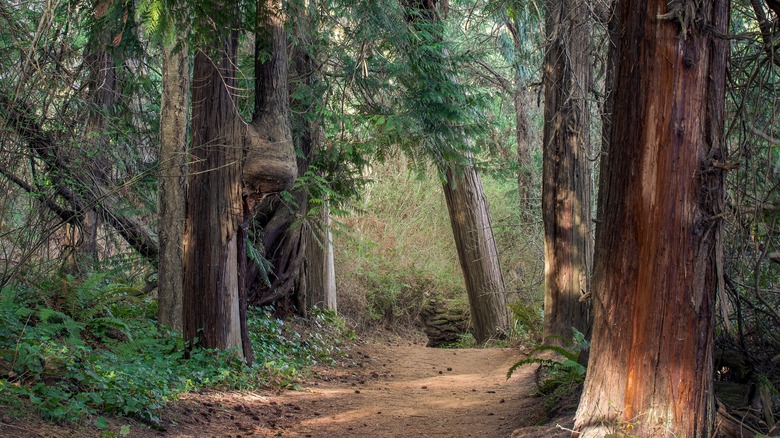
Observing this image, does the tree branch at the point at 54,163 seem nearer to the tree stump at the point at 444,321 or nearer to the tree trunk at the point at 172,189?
the tree trunk at the point at 172,189

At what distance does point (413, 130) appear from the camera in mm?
10273

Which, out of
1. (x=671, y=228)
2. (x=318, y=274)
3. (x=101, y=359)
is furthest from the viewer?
(x=318, y=274)

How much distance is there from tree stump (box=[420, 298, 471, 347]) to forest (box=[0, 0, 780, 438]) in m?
1.64

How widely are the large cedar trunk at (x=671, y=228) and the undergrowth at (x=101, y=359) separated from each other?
12.8ft

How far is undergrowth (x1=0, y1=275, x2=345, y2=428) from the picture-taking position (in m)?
5.33

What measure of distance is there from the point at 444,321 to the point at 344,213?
7.13m

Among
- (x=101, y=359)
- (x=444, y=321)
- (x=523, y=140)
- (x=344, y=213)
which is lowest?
(x=444, y=321)

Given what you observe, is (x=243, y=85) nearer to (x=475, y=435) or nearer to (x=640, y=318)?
(x=475, y=435)

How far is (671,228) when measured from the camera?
4.22 m

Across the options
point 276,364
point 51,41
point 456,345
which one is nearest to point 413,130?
point 276,364

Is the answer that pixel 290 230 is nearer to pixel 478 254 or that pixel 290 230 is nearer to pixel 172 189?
pixel 172 189

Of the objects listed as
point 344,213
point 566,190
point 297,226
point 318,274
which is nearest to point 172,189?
point 297,226

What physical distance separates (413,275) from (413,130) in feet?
29.1

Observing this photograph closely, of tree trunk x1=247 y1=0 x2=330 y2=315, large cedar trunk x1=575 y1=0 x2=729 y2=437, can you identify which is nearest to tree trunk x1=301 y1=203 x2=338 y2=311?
tree trunk x1=247 y1=0 x2=330 y2=315
